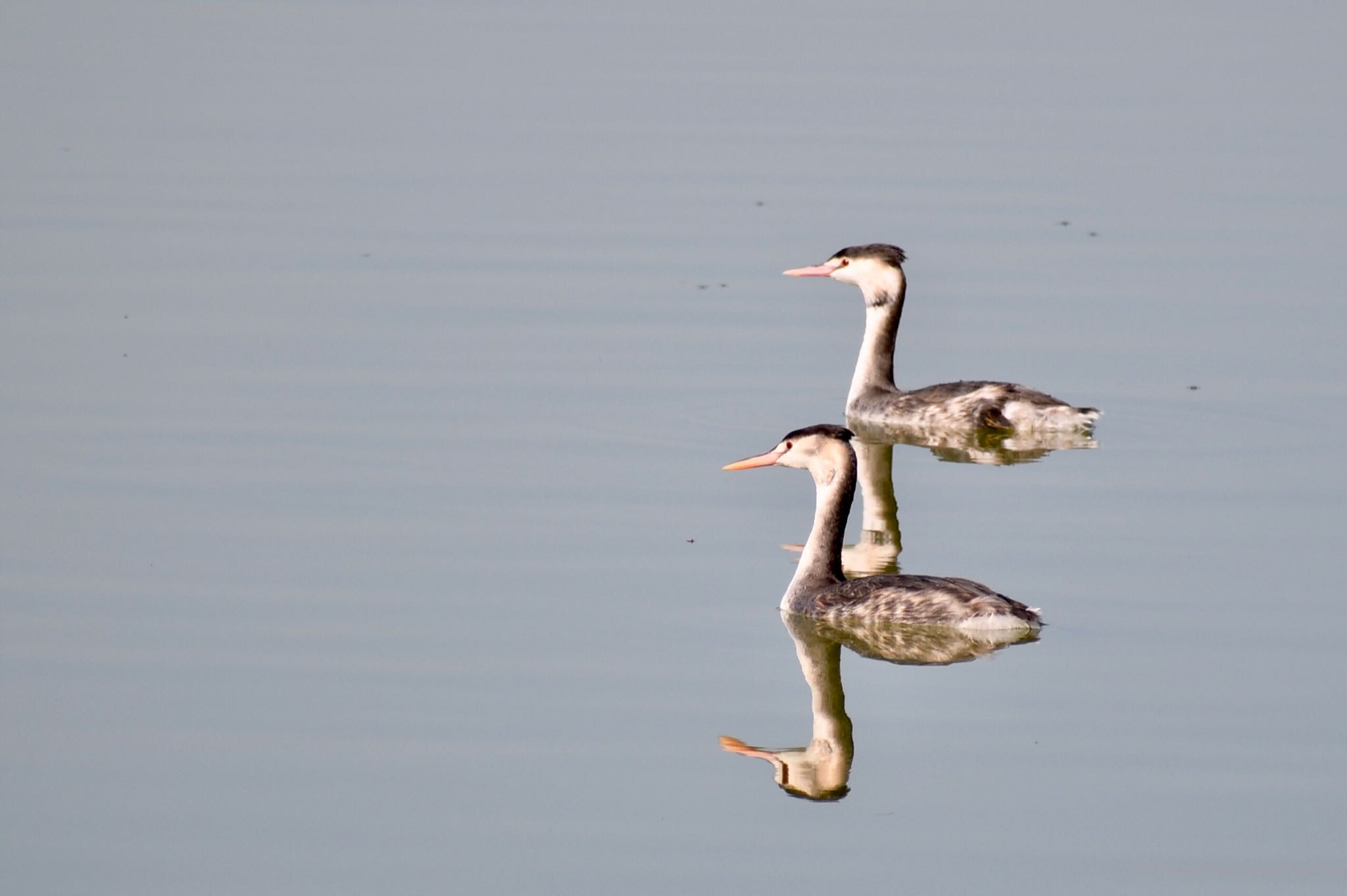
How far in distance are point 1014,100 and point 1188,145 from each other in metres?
2.39

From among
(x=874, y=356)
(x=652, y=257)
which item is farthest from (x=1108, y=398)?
(x=652, y=257)

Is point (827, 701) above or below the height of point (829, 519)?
below

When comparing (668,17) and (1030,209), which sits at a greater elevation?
(668,17)

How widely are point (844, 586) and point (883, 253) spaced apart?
5711 millimetres

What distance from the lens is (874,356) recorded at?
15445 mm

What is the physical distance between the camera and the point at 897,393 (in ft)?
48.6

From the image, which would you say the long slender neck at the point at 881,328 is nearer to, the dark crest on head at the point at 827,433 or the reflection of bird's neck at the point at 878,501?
the reflection of bird's neck at the point at 878,501

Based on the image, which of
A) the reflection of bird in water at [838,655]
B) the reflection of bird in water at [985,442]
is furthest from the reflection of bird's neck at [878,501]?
the reflection of bird in water at [838,655]

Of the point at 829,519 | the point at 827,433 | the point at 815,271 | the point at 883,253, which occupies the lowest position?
the point at 829,519

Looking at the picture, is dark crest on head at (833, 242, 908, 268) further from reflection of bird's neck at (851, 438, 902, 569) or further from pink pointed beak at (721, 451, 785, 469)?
pink pointed beak at (721, 451, 785, 469)

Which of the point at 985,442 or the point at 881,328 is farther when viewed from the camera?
the point at 881,328

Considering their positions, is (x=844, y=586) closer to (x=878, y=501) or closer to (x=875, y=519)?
(x=875, y=519)

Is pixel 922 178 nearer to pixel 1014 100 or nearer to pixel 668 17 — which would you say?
pixel 1014 100

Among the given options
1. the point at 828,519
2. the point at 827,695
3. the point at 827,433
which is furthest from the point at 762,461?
the point at 827,695
